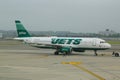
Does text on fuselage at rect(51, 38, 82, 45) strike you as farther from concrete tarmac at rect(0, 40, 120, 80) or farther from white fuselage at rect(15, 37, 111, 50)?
concrete tarmac at rect(0, 40, 120, 80)

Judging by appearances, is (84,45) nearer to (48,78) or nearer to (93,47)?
(93,47)

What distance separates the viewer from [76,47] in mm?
52531

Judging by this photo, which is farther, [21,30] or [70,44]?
[21,30]

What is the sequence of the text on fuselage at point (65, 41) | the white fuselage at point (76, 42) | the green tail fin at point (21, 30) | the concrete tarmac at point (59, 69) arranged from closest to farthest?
the concrete tarmac at point (59, 69) < the white fuselage at point (76, 42) < the text on fuselage at point (65, 41) < the green tail fin at point (21, 30)

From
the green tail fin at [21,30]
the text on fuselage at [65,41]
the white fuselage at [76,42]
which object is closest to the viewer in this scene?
the white fuselage at [76,42]

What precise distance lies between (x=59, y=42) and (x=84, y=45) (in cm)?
486

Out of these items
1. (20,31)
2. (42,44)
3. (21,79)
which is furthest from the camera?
(20,31)

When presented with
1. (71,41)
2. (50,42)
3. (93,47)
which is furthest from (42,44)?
(93,47)

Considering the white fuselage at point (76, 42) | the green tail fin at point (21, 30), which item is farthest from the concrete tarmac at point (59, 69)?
the green tail fin at point (21, 30)

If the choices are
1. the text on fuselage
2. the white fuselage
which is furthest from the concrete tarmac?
the text on fuselage

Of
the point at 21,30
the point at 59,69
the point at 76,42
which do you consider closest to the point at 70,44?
the point at 76,42

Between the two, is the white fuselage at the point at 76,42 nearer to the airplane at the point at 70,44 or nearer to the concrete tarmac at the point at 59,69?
the airplane at the point at 70,44

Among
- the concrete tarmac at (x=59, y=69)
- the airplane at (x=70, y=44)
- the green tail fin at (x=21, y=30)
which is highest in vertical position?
the green tail fin at (x=21, y=30)

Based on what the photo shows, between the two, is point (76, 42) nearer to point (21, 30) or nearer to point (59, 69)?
point (21, 30)
